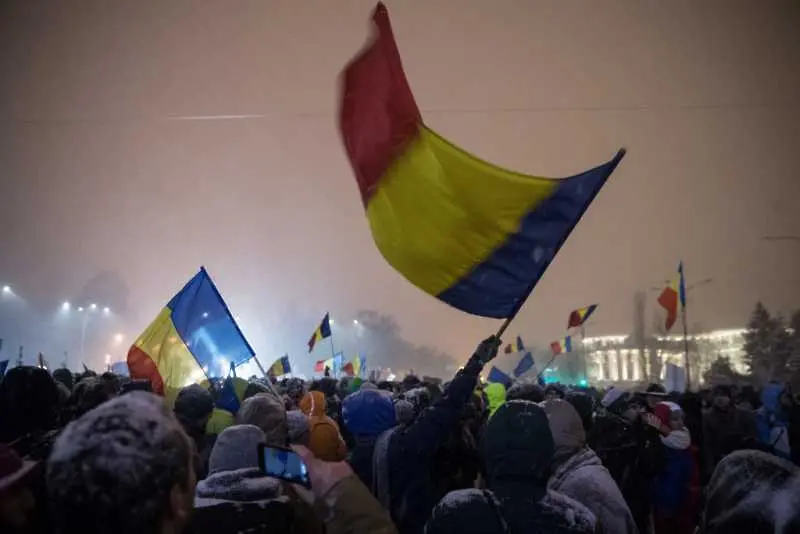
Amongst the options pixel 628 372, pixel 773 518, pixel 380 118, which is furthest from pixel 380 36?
pixel 628 372

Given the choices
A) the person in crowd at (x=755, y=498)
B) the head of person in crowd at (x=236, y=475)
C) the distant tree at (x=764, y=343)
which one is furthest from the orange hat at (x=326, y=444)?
the distant tree at (x=764, y=343)

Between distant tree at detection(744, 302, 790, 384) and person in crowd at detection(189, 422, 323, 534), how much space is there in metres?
69.0

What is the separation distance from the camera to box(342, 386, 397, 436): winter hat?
4.78m

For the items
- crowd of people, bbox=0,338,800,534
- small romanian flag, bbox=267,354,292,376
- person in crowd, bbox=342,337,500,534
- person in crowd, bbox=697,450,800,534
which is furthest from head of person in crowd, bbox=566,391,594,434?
small romanian flag, bbox=267,354,292,376

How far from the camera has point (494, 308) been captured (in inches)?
185

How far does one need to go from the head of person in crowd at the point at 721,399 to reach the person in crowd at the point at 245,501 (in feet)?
25.8

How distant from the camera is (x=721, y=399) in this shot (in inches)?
366

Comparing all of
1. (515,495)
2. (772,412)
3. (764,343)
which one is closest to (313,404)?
(515,495)

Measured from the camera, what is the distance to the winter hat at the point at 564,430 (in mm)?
4160

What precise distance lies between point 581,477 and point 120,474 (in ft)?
9.29

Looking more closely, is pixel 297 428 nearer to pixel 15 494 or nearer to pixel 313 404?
pixel 313 404

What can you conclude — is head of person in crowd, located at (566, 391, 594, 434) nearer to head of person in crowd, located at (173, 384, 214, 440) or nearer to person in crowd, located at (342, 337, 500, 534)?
person in crowd, located at (342, 337, 500, 534)

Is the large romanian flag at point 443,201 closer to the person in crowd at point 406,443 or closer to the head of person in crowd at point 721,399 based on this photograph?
the person in crowd at point 406,443

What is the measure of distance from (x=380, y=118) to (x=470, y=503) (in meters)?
3.43
